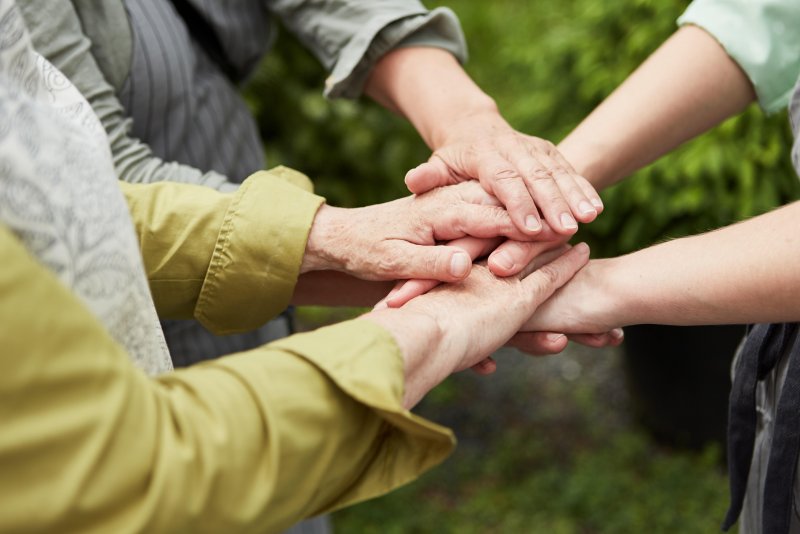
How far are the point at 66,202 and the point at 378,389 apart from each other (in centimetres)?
35

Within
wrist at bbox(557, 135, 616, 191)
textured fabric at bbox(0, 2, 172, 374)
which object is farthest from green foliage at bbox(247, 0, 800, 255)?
textured fabric at bbox(0, 2, 172, 374)

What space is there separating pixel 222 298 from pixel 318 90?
227 cm

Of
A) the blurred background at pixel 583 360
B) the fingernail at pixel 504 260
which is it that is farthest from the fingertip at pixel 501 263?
the blurred background at pixel 583 360

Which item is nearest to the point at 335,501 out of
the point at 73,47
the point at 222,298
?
the point at 222,298

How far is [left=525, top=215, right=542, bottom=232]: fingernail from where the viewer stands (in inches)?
57.8

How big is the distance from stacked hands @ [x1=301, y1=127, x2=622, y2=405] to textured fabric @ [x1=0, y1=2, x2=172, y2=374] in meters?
0.48

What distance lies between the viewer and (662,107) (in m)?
1.64

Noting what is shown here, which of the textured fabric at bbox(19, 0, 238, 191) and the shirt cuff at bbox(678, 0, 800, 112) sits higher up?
the shirt cuff at bbox(678, 0, 800, 112)

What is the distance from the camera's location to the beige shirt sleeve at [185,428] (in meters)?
0.74

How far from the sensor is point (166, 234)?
137 centimetres

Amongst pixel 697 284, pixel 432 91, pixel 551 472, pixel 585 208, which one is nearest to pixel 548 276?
pixel 585 208

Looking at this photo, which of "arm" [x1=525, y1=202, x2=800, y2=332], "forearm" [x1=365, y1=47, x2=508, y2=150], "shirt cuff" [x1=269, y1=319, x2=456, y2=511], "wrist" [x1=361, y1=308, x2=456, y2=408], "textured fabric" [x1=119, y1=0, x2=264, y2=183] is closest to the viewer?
"shirt cuff" [x1=269, y1=319, x2=456, y2=511]

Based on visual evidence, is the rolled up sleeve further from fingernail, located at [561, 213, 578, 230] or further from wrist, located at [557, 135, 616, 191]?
fingernail, located at [561, 213, 578, 230]

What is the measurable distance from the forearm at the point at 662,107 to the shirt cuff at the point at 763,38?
0.08 feet
